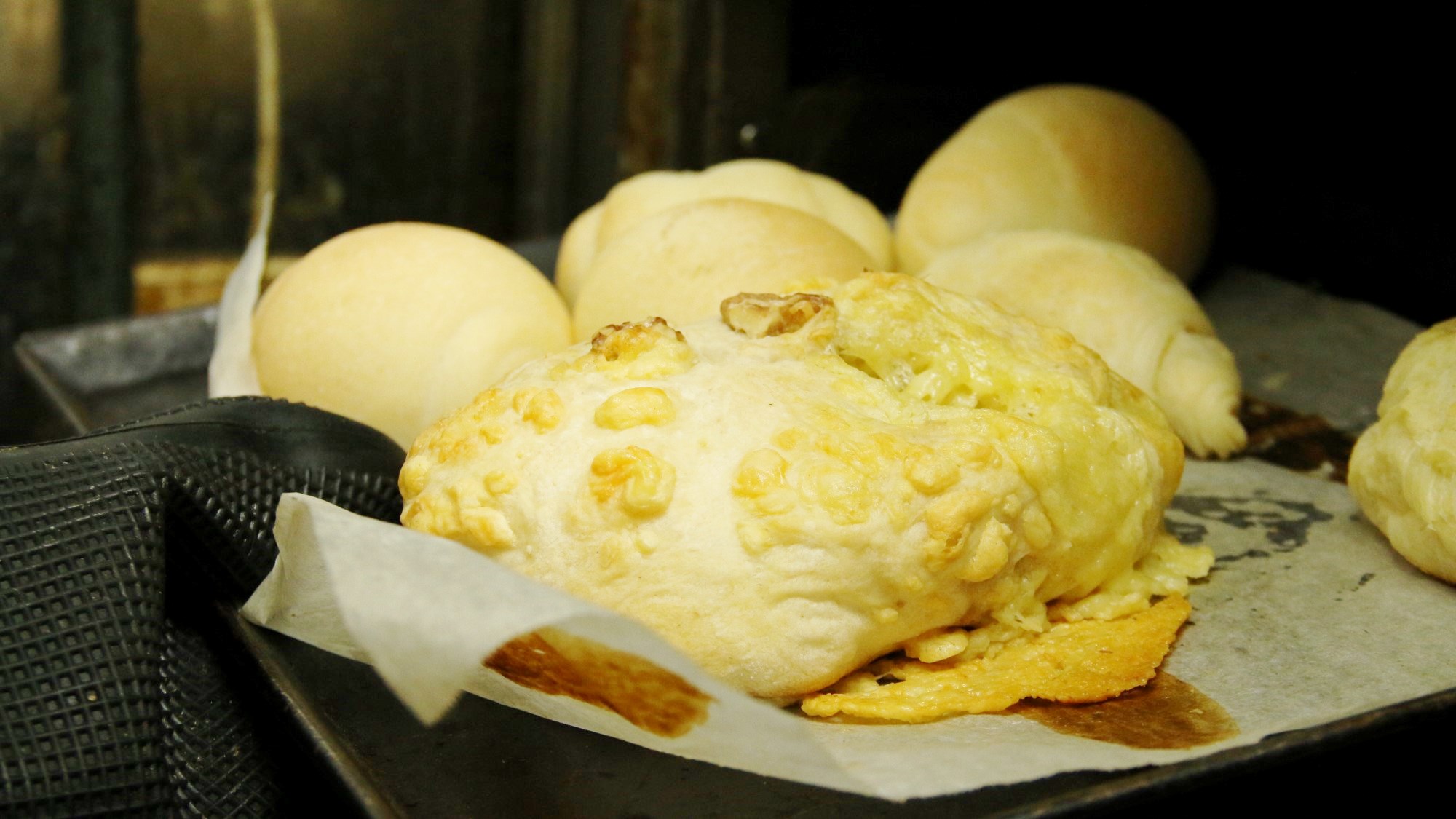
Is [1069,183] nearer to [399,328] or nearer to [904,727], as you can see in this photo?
[399,328]

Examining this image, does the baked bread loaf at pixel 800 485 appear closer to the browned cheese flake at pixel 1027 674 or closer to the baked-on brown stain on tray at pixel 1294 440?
the browned cheese flake at pixel 1027 674

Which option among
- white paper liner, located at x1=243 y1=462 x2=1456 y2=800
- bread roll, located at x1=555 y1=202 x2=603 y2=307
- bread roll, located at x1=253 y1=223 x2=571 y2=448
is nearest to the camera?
white paper liner, located at x1=243 y1=462 x2=1456 y2=800

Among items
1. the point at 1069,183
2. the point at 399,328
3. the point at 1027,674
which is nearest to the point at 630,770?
the point at 1027,674

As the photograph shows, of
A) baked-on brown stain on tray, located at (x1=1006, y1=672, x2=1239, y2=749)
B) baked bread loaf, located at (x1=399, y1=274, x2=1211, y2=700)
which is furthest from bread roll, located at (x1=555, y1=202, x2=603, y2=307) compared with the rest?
baked-on brown stain on tray, located at (x1=1006, y1=672, x2=1239, y2=749)

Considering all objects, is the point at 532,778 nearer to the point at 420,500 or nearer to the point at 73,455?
the point at 420,500

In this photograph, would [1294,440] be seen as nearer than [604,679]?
No

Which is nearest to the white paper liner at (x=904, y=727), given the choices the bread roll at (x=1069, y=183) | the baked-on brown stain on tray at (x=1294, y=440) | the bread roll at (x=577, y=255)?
the baked-on brown stain on tray at (x=1294, y=440)

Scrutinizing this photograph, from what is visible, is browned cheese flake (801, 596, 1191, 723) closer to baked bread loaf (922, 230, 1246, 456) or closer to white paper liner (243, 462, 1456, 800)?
white paper liner (243, 462, 1456, 800)
